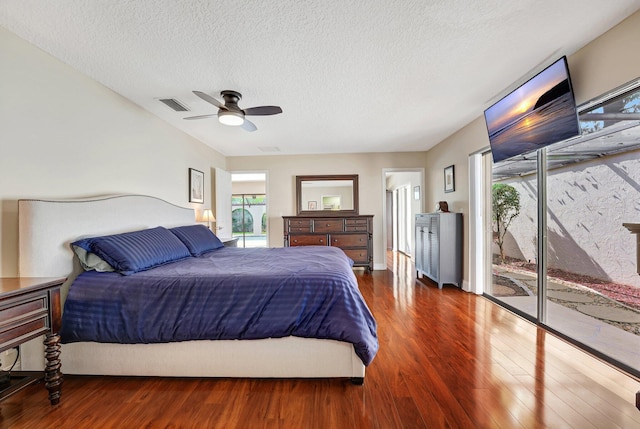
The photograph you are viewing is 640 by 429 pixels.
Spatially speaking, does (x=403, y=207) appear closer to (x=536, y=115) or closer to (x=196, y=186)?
(x=536, y=115)

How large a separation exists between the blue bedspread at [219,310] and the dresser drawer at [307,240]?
3286 mm

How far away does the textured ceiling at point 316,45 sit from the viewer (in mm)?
1654

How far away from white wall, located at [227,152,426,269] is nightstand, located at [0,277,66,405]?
4.08 meters

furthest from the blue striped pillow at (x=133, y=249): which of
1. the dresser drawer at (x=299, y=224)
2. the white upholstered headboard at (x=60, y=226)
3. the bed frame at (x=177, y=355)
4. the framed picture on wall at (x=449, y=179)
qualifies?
the framed picture on wall at (x=449, y=179)

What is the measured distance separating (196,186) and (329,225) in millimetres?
2414

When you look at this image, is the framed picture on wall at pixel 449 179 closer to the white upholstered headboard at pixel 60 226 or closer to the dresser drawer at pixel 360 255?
the dresser drawer at pixel 360 255

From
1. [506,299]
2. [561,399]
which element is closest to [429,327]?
[561,399]

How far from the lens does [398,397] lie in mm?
1628

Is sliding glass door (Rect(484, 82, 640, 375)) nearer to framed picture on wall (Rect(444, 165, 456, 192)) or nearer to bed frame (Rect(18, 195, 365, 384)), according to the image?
framed picture on wall (Rect(444, 165, 456, 192))

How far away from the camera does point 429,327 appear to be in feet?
8.66

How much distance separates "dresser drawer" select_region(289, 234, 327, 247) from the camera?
511 centimetres

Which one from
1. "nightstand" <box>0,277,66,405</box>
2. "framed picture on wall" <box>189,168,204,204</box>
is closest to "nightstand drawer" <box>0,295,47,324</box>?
"nightstand" <box>0,277,66,405</box>

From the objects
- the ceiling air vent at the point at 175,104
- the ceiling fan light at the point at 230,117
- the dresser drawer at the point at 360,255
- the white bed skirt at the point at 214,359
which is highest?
the ceiling air vent at the point at 175,104

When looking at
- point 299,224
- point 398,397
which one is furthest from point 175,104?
point 398,397
